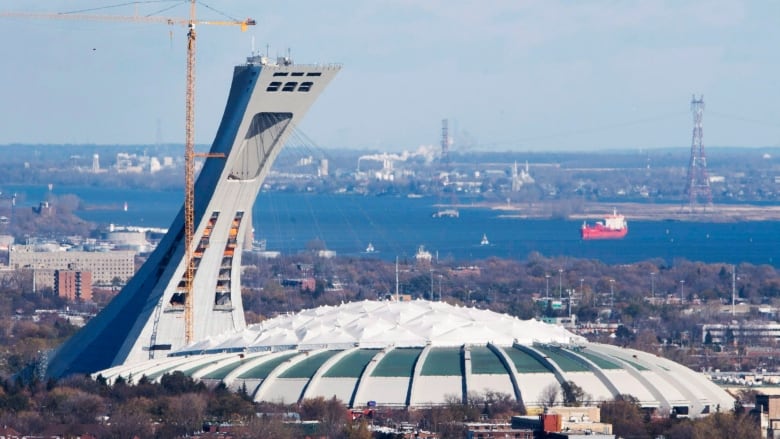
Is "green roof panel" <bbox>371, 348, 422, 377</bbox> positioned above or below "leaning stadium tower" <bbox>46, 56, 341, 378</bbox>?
below

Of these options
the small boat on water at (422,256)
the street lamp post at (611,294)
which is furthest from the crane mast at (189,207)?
the small boat on water at (422,256)

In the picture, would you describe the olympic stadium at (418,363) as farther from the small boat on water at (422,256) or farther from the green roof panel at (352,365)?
the small boat on water at (422,256)

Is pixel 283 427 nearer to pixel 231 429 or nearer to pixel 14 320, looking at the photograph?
pixel 231 429

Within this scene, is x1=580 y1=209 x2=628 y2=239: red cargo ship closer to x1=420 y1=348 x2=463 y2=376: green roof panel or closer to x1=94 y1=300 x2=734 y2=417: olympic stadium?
x1=94 y1=300 x2=734 y2=417: olympic stadium

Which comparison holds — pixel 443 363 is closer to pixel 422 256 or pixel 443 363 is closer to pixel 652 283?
pixel 652 283

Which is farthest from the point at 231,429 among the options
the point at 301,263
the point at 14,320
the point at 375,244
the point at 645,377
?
the point at 375,244

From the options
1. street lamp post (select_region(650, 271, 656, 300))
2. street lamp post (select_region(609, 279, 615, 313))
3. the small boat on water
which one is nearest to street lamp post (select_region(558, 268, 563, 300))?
street lamp post (select_region(609, 279, 615, 313))

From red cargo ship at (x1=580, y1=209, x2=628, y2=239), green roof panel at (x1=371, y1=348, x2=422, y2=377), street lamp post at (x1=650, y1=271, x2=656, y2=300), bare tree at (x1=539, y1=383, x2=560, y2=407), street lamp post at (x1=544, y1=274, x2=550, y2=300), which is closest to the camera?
bare tree at (x1=539, y1=383, x2=560, y2=407)
